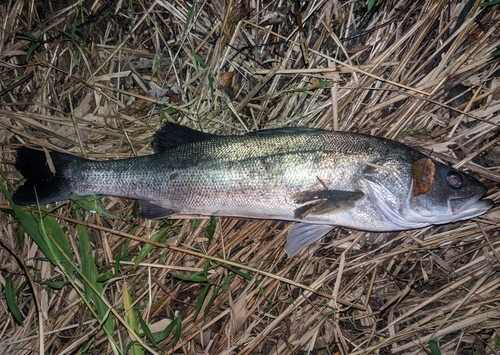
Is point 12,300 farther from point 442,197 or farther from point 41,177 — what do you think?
point 442,197

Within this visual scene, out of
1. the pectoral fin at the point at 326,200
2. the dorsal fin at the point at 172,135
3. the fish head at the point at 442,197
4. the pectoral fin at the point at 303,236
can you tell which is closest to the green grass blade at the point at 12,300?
the dorsal fin at the point at 172,135

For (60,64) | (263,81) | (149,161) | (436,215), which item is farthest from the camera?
(60,64)

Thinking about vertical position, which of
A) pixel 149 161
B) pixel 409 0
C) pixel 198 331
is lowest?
pixel 198 331

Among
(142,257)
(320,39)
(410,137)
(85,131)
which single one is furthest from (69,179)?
(410,137)

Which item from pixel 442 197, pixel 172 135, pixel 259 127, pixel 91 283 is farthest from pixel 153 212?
pixel 442 197

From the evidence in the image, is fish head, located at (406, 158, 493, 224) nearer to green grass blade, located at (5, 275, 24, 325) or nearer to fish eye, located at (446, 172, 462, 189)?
fish eye, located at (446, 172, 462, 189)

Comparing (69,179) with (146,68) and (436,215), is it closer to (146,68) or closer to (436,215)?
(146,68)
